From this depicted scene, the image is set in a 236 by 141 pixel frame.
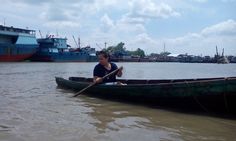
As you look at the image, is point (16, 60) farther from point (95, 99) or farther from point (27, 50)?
point (95, 99)

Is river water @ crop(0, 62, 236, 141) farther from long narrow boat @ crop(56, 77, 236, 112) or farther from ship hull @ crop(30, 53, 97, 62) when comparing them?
ship hull @ crop(30, 53, 97, 62)

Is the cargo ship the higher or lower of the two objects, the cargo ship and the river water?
the higher

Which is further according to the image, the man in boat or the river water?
the man in boat

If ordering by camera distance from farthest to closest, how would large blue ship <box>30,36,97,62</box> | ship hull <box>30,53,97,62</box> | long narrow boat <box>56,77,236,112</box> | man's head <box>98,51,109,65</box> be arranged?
1. large blue ship <box>30,36,97,62</box>
2. ship hull <box>30,53,97,62</box>
3. man's head <box>98,51,109,65</box>
4. long narrow boat <box>56,77,236,112</box>

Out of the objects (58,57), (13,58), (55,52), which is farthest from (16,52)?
(58,57)

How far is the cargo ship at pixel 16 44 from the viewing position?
58312mm

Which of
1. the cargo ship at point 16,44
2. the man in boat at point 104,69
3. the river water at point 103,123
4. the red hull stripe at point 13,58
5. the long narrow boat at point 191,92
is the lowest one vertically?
the river water at point 103,123

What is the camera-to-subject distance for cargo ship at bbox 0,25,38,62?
58.3 metres

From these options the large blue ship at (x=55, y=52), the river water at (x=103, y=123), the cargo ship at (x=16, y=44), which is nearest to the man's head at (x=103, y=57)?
the river water at (x=103, y=123)

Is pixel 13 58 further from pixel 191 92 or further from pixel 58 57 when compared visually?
pixel 191 92

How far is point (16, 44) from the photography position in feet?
200

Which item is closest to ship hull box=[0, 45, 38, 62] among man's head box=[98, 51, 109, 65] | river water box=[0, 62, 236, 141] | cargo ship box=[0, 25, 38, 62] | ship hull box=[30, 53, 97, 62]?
cargo ship box=[0, 25, 38, 62]

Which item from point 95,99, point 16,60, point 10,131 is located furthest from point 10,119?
point 16,60

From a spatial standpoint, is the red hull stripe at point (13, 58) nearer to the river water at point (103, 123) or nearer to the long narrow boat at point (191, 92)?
the river water at point (103, 123)
